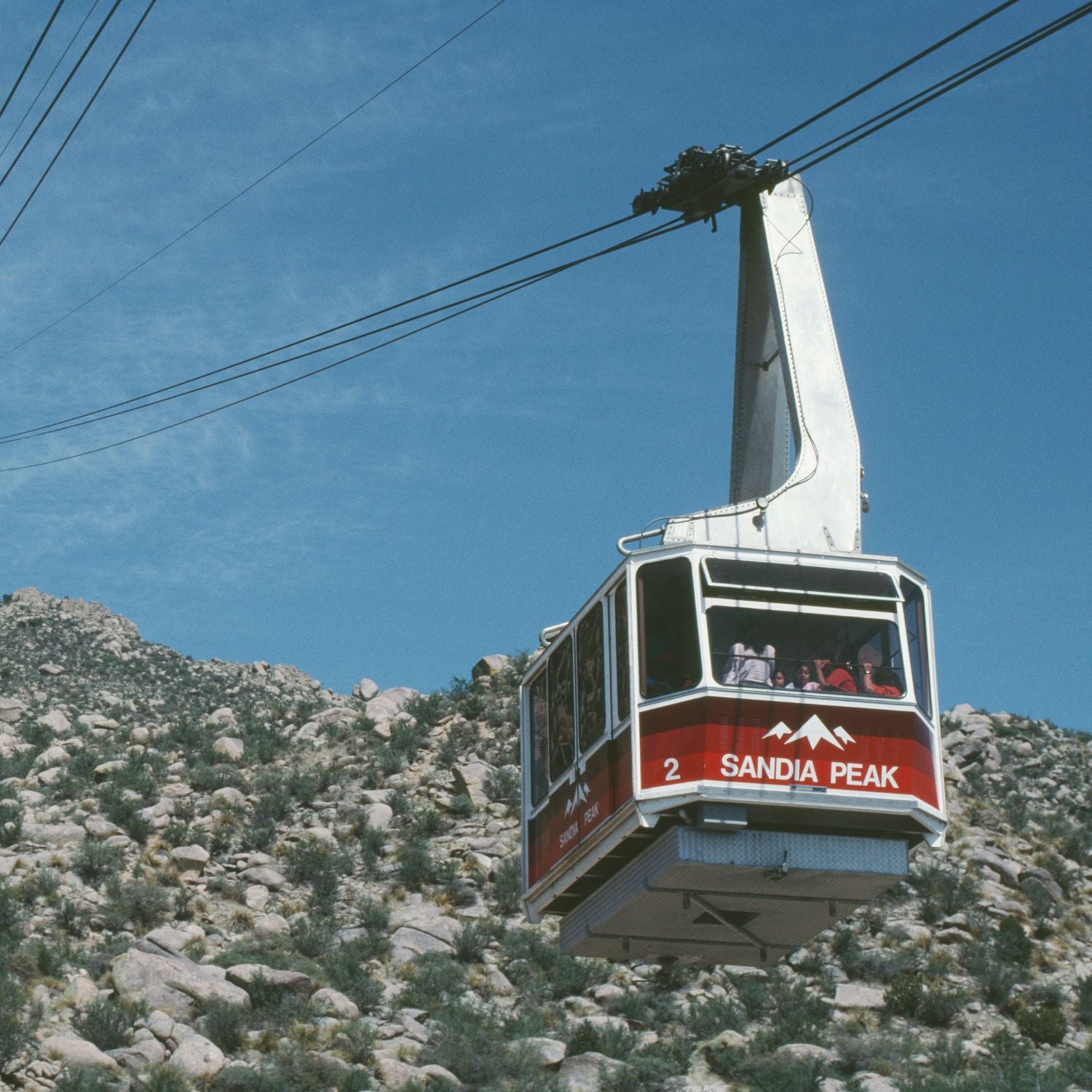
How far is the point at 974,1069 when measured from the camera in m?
30.1

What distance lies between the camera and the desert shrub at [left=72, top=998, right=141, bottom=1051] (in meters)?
27.1

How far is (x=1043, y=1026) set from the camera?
3198 centimetres

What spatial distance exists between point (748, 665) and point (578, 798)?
237 cm

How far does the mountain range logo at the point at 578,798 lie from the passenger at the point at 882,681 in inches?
106

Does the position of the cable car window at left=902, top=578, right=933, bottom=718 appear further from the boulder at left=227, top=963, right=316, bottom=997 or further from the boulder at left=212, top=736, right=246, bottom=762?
the boulder at left=212, top=736, right=246, bottom=762

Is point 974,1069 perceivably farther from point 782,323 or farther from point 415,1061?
point 782,323

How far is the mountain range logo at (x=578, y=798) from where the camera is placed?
54.2ft

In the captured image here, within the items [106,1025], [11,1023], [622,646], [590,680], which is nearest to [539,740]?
[590,680]

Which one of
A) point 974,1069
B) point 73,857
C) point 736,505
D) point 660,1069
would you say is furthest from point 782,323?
point 73,857

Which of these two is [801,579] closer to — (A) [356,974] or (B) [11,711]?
(A) [356,974]

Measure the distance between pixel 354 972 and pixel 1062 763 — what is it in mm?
24021

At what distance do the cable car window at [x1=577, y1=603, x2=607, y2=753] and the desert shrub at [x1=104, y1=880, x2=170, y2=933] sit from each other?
19188 mm

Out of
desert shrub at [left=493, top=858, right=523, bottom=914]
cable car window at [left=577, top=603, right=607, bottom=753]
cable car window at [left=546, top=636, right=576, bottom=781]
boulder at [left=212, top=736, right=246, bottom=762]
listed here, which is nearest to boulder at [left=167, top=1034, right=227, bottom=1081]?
desert shrub at [left=493, top=858, right=523, bottom=914]

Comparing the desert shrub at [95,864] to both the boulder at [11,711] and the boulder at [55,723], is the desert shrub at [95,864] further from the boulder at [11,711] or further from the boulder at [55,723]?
the boulder at [11,711]
